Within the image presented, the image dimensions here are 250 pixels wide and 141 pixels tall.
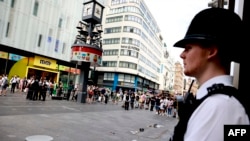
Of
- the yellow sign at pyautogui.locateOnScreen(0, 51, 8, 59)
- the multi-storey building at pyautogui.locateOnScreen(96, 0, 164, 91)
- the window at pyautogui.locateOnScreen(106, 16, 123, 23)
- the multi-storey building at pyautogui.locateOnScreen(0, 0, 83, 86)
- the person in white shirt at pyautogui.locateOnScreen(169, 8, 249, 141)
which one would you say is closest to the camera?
the person in white shirt at pyautogui.locateOnScreen(169, 8, 249, 141)

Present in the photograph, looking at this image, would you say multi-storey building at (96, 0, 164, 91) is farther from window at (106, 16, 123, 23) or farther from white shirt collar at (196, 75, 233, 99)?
white shirt collar at (196, 75, 233, 99)

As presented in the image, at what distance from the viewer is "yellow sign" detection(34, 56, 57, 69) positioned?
33.4 meters

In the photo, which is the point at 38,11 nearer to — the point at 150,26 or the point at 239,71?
the point at 239,71

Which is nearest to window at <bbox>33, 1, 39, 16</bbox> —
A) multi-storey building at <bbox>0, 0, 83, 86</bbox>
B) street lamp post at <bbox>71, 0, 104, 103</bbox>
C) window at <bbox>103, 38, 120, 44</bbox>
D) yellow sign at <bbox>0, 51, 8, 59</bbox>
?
multi-storey building at <bbox>0, 0, 83, 86</bbox>

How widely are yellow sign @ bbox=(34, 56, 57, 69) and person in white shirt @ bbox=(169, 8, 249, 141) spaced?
3441cm

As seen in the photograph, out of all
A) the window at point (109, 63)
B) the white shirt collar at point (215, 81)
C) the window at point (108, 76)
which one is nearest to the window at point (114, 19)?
the window at point (109, 63)

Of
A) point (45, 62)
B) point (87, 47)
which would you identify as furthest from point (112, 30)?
point (87, 47)

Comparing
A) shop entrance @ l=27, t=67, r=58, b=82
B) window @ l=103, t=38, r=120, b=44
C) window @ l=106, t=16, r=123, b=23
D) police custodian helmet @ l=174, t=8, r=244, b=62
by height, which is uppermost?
window @ l=106, t=16, r=123, b=23

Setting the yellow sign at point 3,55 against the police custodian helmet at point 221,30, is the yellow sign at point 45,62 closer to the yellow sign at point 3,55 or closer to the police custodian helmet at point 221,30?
the yellow sign at point 3,55

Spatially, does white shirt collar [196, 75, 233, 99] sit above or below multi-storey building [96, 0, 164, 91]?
below

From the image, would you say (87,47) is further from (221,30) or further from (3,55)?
(221,30)

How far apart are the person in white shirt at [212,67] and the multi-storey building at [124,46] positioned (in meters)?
55.0

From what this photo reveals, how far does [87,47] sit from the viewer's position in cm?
2427

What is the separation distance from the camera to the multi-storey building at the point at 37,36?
29.5 metres
